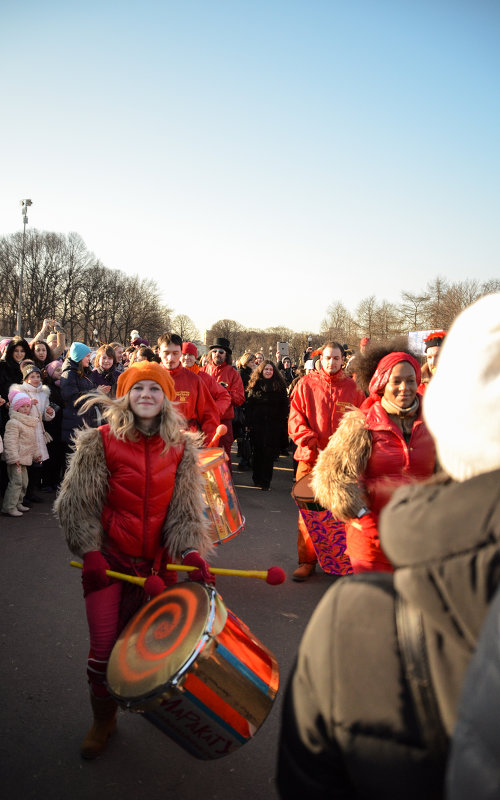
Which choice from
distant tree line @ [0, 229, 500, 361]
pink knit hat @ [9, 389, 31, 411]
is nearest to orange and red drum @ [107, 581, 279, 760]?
pink knit hat @ [9, 389, 31, 411]

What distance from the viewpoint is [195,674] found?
195 cm

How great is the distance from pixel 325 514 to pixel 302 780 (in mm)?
3676

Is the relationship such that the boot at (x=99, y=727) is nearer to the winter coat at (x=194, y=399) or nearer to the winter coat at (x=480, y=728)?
the winter coat at (x=480, y=728)

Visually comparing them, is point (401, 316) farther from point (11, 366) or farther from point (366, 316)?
point (11, 366)

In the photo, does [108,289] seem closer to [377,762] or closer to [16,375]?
[16,375]

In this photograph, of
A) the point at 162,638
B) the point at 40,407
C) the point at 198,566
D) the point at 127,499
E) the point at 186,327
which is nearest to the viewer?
the point at 162,638

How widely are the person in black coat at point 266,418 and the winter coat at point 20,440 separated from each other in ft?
11.4

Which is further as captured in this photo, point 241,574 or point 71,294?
point 71,294

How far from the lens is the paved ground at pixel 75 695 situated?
8.47ft

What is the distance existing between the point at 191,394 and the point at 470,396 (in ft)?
15.9

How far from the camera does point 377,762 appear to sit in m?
0.88

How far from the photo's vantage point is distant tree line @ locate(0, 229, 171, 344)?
176 feet

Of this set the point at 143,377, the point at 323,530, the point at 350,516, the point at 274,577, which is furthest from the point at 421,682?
the point at 323,530

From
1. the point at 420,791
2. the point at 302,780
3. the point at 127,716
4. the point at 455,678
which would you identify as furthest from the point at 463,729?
the point at 127,716
